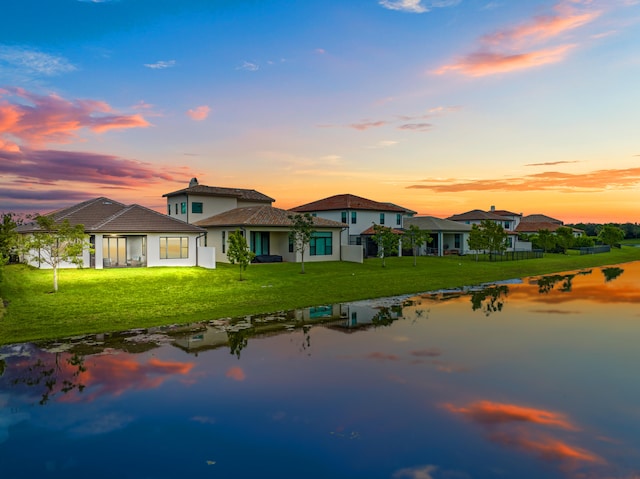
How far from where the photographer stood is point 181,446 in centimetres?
868

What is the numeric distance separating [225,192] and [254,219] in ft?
36.0

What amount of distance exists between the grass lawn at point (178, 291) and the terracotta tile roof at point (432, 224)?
16805 mm

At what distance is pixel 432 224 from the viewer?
205 ft

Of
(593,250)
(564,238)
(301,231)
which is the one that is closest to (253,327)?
(301,231)

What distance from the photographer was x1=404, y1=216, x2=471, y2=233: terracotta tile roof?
6089 cm

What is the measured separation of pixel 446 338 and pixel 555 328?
532cm

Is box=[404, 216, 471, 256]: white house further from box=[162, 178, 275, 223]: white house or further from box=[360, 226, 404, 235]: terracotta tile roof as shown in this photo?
box=[162, 178, 275, 223]: white house

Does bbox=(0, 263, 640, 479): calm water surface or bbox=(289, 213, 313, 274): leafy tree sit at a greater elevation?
bbox=(289, 213, 313, 274): leafy tree

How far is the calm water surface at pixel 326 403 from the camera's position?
26.6ft

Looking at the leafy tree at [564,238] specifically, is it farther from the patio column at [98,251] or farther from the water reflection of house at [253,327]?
the patio column at [98,251]

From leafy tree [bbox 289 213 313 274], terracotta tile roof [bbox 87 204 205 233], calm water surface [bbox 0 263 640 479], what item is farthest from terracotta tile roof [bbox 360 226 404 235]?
calm water surface [bbox 0 263 640 479]

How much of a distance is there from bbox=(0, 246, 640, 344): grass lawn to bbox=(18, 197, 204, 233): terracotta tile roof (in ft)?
12.3

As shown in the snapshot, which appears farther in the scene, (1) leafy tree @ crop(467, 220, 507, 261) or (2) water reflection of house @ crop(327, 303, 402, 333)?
(1) leafy tree @ crop(467, 220, 507, 261)

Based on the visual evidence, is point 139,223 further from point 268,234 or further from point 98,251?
point 268,234
